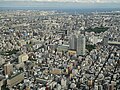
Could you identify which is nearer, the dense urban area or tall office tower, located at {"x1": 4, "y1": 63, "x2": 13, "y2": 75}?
the dense urban area

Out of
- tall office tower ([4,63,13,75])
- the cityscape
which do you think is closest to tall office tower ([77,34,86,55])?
the cityscape

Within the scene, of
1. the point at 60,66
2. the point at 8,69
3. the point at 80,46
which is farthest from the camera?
the point at 80,46

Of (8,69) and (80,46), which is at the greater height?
(80,46)

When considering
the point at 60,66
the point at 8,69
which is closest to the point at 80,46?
the point at 60,66

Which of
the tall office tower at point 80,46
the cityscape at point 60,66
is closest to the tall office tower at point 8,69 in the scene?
the cityscape at point 60,66

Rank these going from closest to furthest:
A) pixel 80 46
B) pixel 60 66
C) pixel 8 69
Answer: pixel 8 69, pixel 60 66, pixel 80 46

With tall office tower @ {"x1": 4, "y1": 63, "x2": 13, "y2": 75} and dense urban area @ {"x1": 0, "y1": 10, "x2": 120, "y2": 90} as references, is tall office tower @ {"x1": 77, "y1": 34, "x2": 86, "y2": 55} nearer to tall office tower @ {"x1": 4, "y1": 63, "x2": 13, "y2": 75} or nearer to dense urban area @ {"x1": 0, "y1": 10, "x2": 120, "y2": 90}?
dense urban area @ {"x1": 0, "y1": 10, "x2": 120, "y2": 90}

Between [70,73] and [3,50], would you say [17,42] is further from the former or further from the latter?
[70,73]

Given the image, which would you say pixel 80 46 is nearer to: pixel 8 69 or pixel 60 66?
pixel 60 66

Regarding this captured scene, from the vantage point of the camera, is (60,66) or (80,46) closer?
(60,66)

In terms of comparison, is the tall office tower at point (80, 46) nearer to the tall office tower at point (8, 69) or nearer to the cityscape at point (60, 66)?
the cityscape at point (60, 66)

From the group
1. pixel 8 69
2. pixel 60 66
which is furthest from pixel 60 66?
pixel 8 69
